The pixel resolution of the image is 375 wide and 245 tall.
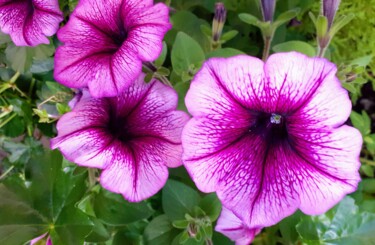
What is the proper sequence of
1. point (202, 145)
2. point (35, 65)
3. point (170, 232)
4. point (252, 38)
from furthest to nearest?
point (252, 38)
point (35, 65)
point (170, 232)
point (202, 145)

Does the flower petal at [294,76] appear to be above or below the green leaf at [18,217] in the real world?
above

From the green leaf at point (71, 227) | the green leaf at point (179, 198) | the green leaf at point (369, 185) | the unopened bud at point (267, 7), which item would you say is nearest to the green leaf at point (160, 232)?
the green leaf at point (179, 198)

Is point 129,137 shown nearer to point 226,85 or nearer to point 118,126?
point 118,126

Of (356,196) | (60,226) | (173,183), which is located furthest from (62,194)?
(356,196)

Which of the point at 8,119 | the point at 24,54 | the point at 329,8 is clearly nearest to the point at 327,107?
the point at 329,8

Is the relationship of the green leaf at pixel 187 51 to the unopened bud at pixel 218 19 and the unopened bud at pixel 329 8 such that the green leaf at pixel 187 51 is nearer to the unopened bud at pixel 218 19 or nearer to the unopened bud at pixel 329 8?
the unopened bud at pixel 218 19

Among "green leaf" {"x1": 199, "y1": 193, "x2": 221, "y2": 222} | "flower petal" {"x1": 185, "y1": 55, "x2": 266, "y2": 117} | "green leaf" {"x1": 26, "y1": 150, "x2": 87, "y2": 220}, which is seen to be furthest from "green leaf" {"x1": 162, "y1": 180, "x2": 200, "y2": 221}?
"flower petal" {"x1": 185, "y1": 55, "x2": 266, "y2": 117}

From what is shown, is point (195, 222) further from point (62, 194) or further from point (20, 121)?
point (20, 121)
